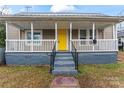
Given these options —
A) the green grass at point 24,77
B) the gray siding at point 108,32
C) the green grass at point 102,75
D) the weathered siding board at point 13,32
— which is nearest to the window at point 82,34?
the gray siding at point 108,32

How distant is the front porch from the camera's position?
19047mm

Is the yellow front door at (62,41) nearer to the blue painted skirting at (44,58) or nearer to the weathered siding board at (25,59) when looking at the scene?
the blue painted skirting at (44,58)

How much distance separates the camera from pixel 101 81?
13.2 meters

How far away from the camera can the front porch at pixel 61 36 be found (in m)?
19.0

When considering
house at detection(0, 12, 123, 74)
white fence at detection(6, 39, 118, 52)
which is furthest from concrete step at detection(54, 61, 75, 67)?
white fence at detection(6, 39, 118, 52)

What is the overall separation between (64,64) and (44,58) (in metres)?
3.02

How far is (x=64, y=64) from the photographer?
15.9m

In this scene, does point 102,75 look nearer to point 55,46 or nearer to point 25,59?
point 55,46

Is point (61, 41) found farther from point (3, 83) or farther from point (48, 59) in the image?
point (3, 83)

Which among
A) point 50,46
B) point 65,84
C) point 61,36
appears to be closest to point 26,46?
point 50,46

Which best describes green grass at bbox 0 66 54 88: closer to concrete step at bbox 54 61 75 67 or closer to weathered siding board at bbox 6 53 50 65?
concrete step at bbox 54 61 75 67

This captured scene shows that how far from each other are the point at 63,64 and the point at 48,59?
2.89 m

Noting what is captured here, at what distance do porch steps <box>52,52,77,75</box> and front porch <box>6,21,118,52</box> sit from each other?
1.32 meters

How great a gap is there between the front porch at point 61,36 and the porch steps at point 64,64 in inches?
52.0
